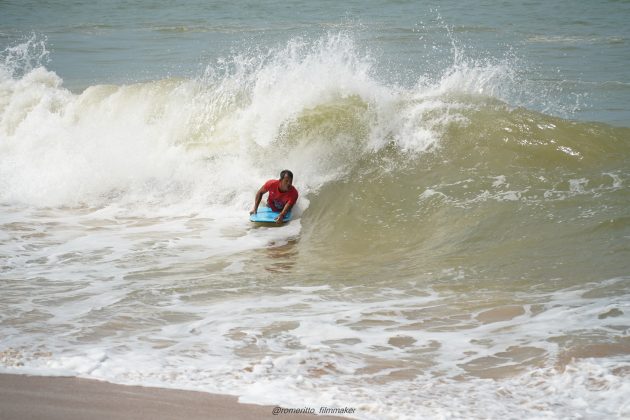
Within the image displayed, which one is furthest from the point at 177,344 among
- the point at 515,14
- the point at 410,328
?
the point at 515,14

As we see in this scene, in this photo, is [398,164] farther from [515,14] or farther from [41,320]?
[515,14]

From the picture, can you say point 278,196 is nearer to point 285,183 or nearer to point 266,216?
point 285,183

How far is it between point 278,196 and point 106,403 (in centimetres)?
605

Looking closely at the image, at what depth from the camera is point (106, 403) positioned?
4.28 meters

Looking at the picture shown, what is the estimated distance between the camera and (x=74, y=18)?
35.3m

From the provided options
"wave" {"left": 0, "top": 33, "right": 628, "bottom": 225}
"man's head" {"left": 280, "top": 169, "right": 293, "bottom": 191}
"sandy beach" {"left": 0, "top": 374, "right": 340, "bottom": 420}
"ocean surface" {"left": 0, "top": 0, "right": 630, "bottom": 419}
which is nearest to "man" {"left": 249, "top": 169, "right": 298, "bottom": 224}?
Answer: "man's head" {"left": 280, "top": 169, "right": 293, "bottom": 191}

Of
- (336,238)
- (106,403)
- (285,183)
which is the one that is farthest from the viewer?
(285,183)

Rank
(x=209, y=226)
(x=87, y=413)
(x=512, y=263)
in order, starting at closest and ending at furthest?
(x=87, y=413) → (x=512, y=263) → (x=209, y=226)

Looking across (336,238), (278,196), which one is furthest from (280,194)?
(336,238)

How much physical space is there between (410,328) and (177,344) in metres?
1.75

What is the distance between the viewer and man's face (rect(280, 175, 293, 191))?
32.7ft

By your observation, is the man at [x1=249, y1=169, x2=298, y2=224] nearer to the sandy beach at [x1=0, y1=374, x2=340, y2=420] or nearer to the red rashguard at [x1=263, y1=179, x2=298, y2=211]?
the red rashguard at [x1=263, y1=179, x2=298, y2=211]

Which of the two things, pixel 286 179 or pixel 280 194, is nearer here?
pixel 286 179

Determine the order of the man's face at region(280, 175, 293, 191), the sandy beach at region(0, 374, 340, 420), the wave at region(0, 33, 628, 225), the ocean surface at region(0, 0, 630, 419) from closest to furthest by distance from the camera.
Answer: the sandy beach at region(0, 374, 340, 420) < the ocean surface at region(0, 0, 630, 419) < the man's face at region(280, 175, 293, 191) < the wave at region(0, 33, 628, 225)
